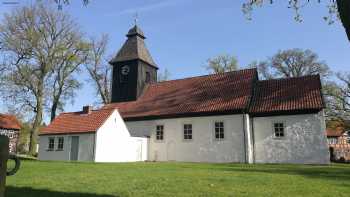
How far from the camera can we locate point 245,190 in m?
8.06

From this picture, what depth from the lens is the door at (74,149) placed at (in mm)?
25219

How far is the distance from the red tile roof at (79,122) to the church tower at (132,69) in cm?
570

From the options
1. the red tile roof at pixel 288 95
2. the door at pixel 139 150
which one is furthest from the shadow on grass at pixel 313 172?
the door at pixel 139 150

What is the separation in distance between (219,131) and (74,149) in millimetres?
11510

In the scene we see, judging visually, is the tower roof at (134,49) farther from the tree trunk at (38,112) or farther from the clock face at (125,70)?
the tree trunk at (38,112)

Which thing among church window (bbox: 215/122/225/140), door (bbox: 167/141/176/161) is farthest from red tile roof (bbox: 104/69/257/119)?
door (bbox: 167/141/176/161)

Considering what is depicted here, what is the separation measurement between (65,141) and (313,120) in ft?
62.4

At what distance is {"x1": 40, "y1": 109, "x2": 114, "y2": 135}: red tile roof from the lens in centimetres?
2530

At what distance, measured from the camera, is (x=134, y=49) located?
1371 inches

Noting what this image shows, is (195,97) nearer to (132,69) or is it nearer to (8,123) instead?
(132,69)

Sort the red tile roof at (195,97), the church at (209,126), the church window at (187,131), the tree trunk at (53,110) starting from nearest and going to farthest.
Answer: the church at (209,126) < the red tile roof at (195,97) < the church window at (187,131) < the tree trunk at (53,110)

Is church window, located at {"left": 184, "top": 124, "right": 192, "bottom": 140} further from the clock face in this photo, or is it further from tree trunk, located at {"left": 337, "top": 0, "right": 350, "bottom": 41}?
tree trunk, located at {"left": 337, "top": 0, "right": 350, "bottom": 41}

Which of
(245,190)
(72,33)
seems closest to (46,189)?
(245,190)

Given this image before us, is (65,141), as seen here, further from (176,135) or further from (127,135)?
(176,135)
